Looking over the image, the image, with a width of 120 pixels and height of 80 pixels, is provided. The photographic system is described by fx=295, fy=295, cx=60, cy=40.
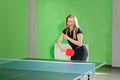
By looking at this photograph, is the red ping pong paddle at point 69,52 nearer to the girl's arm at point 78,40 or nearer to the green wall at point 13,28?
the girl's arm at point 78,40

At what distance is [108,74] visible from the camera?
727 centimetres

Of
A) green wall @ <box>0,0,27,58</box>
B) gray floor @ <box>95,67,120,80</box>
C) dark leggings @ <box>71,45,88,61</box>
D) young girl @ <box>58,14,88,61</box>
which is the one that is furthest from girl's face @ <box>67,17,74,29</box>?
green wall @ <box>0,0,27,58</box>

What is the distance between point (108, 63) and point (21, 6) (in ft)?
9.66

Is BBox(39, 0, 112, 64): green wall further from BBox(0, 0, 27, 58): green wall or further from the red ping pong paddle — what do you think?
the red ping pong paddle

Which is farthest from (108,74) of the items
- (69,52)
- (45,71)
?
(45,71)

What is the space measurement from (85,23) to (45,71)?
200 inches

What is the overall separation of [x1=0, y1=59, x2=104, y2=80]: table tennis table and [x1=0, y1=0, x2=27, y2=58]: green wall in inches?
120

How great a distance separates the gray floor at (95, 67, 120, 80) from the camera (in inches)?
268

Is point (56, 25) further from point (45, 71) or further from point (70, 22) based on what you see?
point (45, 71)

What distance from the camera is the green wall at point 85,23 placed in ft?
27.4

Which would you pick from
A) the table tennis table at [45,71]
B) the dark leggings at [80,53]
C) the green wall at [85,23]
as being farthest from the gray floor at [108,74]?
the table tennis table at [45,71]

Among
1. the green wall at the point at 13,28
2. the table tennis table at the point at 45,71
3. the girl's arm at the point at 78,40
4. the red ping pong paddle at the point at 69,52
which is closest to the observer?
the table tennis table at the point at 45,71

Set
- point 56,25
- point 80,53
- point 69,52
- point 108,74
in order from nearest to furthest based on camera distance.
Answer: point 69,52
point 80,53
point 108,74
point 56,25

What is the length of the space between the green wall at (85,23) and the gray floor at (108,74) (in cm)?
46
